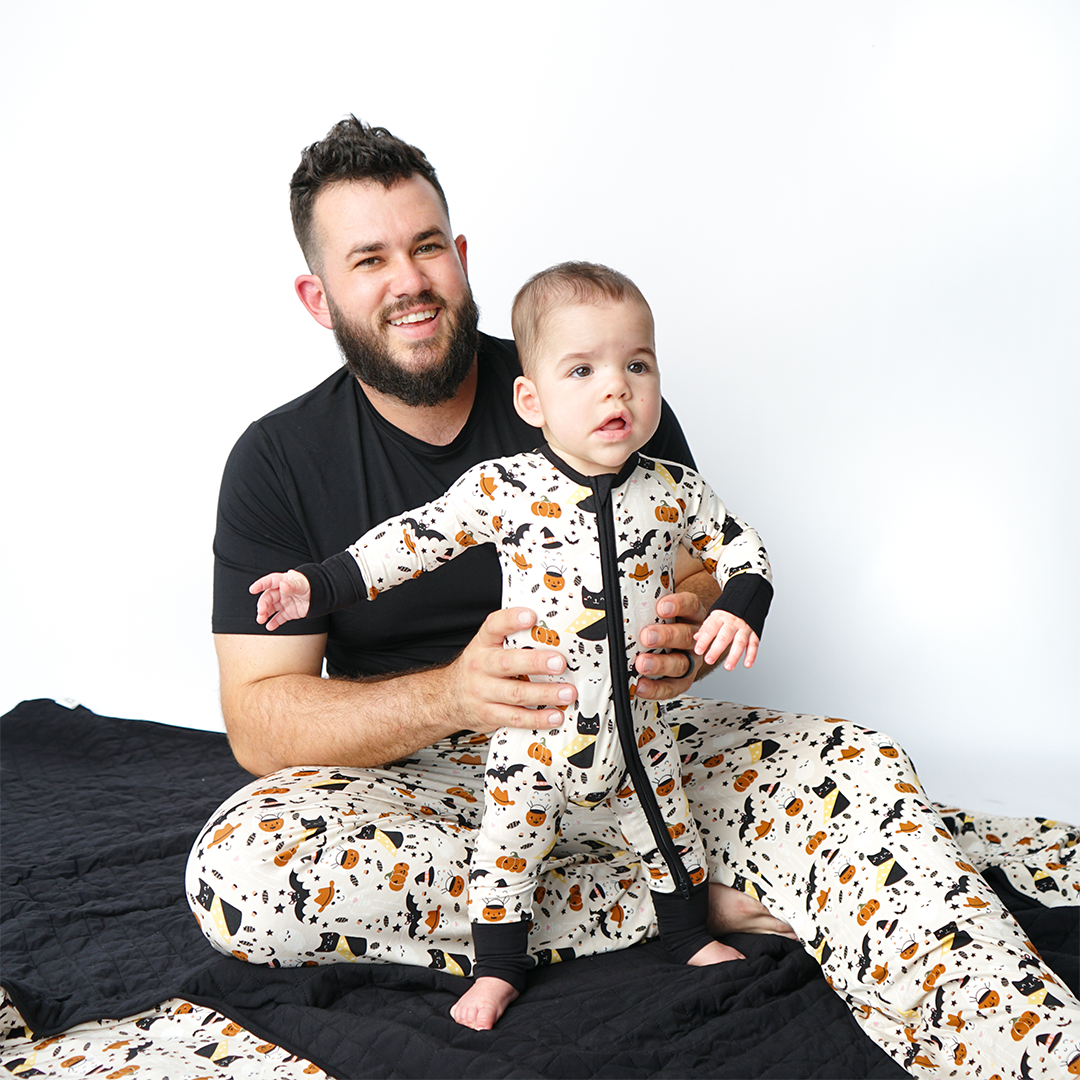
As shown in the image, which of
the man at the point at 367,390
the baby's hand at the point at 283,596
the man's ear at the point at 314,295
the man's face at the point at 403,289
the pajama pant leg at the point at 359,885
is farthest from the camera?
the man's ear at the point at 314,295

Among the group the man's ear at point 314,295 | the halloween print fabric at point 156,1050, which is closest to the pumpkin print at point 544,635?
the halloween print fabric at point 156,1050

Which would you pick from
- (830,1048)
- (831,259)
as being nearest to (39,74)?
(831,259)

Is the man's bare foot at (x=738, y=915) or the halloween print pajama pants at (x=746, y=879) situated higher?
the halloween print pajama pants at (x=746, y=879)

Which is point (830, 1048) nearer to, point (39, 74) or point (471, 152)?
point (471, 152)

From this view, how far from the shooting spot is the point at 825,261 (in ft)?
9.98

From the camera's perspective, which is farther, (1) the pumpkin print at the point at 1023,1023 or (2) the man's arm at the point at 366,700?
(2) the man's arm at the point at 366,700

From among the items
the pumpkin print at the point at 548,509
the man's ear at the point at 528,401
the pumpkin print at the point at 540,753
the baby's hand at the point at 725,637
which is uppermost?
the man's ear at the point at 528,401

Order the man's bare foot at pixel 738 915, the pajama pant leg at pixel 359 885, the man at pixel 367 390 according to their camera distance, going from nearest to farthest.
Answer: the pajama pant leg at pixel 359 885 → the man's bare foot at pixel 738 915 → the man at pixel 367 390

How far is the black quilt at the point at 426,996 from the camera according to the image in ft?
5.31

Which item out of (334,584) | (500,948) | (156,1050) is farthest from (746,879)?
(156,1050)

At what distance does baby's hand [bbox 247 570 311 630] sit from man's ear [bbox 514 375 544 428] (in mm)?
401

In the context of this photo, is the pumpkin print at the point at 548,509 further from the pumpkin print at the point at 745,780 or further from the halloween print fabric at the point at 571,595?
the pumpkin print at the point at 745,780

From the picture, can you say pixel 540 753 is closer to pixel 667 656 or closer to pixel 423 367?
pixel 667 656

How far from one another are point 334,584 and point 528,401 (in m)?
0.39
